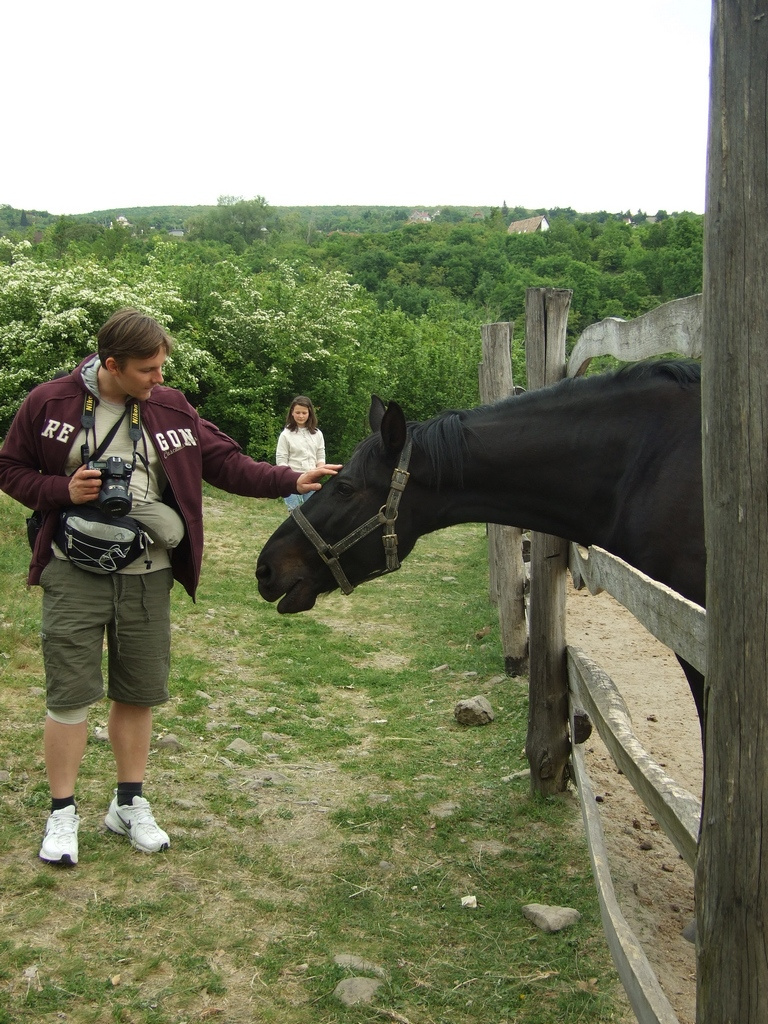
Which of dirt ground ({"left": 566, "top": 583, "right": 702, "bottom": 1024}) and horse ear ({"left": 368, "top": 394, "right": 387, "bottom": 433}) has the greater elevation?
horse ear ({"left": 368, "top": 394, "right": 387, "bottom": 433})

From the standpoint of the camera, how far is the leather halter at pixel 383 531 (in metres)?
3.14

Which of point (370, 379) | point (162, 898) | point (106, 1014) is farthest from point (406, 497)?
point (370, 379)

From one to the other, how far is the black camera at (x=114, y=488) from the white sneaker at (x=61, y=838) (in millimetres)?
1088

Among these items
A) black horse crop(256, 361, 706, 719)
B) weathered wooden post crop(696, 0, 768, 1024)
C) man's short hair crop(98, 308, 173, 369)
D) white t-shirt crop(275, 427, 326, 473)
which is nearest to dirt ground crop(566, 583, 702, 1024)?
black horse crop(256, 361, 706, 719)

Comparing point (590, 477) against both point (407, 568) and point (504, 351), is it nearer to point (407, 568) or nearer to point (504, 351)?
point (504, 351)

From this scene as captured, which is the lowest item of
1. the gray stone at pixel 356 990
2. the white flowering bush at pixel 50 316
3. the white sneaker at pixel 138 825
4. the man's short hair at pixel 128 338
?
the gray stone at pixel 356 990

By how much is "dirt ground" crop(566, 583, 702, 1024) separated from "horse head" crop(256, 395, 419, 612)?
1465mm

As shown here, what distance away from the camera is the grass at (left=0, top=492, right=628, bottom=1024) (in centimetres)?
245

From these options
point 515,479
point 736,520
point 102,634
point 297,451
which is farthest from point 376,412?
point 297,451

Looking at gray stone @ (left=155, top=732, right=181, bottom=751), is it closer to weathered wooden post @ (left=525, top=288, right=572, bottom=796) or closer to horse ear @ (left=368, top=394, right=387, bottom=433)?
weathered wooden post @ (left=525, top=288, right=572, bottom=796)

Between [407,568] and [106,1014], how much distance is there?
7591 mm

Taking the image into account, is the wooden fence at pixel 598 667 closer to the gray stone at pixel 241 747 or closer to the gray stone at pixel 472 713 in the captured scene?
the gray stone at pixel 472 713

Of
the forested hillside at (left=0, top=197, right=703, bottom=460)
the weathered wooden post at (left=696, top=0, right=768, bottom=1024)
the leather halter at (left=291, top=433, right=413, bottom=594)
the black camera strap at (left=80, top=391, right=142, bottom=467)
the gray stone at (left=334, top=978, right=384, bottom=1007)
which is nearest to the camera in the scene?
the weathered wooden post at (left=696, top=0, right=768, bottom=1024)

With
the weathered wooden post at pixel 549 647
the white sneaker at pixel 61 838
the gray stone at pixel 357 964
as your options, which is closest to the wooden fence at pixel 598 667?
the weathered wooden post at pixel 549 647
